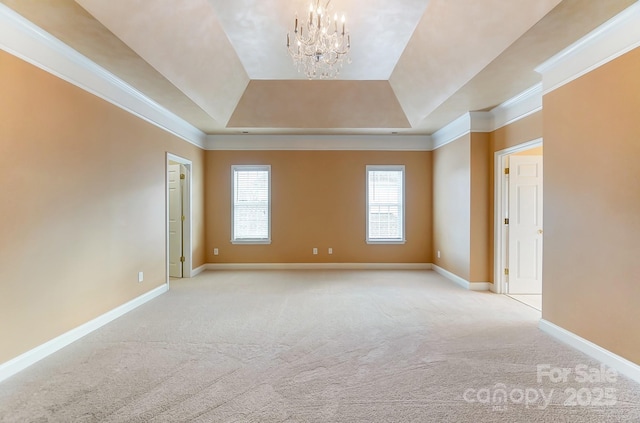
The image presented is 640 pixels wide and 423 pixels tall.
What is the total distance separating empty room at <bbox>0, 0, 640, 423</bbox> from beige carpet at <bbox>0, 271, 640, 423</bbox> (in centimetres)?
2

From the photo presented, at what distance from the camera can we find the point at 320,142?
6.41m

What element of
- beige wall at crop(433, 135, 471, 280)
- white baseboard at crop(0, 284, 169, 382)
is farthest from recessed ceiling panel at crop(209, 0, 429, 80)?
white baseboard at crop(0, 284, 169, 382)

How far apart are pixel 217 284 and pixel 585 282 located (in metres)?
4.95

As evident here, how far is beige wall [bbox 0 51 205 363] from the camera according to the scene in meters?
2.41

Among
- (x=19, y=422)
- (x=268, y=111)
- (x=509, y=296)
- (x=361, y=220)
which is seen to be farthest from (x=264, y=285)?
(x=509, y=296)

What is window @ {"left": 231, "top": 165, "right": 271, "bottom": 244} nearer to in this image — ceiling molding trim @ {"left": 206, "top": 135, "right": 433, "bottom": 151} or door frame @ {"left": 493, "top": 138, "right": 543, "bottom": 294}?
ceiling molding trim @ {"left": 206, "top": 135, "right": 433, "bottom": 151}

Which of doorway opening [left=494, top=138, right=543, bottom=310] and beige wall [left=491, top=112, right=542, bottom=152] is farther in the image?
doorway opening [left=494, top=138, right=543, bottom=310]

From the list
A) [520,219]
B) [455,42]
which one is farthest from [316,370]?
[520,219]

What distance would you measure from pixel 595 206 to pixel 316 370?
2837mm

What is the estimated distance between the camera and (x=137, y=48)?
9.50 feet

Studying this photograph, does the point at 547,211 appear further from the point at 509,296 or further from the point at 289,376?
the point at 289,376

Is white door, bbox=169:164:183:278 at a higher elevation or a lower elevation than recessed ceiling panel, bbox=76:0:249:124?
lower

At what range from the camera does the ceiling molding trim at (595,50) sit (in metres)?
2.31

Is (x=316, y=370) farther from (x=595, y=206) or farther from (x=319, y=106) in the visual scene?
(x=319, y=106)
